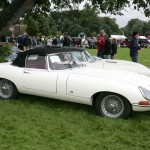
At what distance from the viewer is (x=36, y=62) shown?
7.11m

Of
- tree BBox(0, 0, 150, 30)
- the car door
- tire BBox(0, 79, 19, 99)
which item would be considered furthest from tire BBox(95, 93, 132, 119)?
tree BBox(0, 0, 150, 30)

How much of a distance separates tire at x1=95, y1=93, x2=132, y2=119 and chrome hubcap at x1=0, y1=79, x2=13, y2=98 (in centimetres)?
219

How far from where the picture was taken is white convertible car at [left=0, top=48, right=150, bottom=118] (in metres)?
5.84

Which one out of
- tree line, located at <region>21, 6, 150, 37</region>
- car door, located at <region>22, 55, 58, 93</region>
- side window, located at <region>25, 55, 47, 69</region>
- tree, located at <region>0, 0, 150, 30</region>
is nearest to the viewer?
car door, located at <region>22, 55, 58, 93</region>

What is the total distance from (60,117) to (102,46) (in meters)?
7.76

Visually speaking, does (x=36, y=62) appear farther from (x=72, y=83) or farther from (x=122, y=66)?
(x=122, y=66)

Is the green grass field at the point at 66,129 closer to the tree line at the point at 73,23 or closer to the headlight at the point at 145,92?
the headlight at the point at 145,92

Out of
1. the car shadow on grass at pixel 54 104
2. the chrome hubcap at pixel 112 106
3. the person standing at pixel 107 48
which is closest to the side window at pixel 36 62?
the car shadow on grass at pixel 54 104

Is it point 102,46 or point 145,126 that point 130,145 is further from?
point 102,46

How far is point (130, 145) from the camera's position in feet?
15.8

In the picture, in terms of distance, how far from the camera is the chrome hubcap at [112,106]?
5.98 metres

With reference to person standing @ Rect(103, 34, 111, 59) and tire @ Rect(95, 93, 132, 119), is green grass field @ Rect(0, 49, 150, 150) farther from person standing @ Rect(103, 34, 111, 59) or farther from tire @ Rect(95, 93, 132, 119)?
person standing @ Rect(103, 34, 111, 59)

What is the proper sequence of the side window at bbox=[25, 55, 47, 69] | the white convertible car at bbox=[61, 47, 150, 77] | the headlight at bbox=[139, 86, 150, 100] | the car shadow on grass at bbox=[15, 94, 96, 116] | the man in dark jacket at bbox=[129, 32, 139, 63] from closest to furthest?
the headlight at bbox=[139, 86, 150, 100], the car shadow on grass at bbox=[15, 94, 96, 116], the side window at bbox=[25, 55, 47, 69], the white convertible car at bbox=[61, 47, 150, 77], the man in dark jacket at bbox=[129, 32, 139, 63]

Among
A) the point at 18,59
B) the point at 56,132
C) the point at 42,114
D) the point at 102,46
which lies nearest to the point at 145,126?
the point at 56,132
